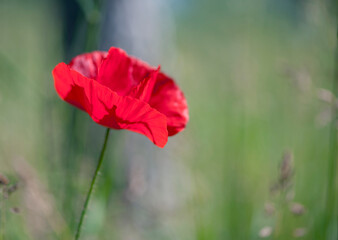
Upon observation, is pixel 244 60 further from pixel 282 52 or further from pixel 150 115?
pixel 282 52

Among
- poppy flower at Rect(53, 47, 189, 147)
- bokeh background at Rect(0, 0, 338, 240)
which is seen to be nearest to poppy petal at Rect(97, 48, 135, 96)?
poppy flower at Rect(53, 47, 189, 147)

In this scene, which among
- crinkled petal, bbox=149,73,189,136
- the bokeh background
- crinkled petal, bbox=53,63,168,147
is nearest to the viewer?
crinkled petal, bbox=53,63,168,147

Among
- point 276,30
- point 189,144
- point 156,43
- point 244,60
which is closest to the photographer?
point 189,144

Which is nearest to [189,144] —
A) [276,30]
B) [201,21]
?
[276,30]

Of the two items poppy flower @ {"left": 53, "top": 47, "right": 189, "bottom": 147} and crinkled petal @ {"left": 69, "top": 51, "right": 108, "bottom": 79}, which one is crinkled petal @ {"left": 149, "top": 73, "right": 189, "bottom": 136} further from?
crinkled petal @ {"left": 69, "top": 51, "right": 108, "bottom": 79}

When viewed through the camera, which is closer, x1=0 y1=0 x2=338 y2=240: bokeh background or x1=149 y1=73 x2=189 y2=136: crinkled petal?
x1=149 y1=73 x2=189 y2=136: crinkled petal

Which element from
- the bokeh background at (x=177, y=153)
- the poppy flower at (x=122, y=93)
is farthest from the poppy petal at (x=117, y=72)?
the bokeh background at (x=177, y=153)
